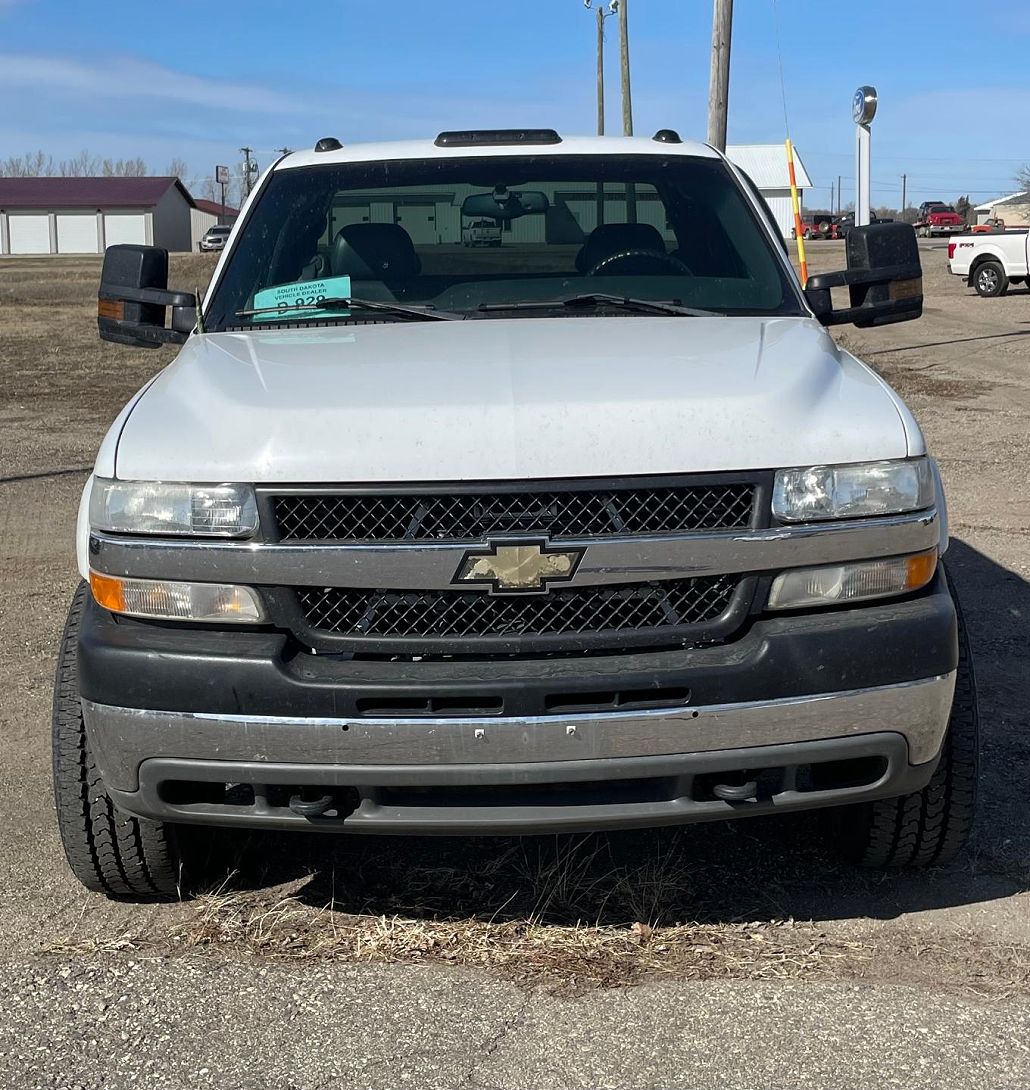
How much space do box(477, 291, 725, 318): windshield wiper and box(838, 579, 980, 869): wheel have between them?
120 cm

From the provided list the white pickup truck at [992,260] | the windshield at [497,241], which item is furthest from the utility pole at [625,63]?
the windshield at [497,241]

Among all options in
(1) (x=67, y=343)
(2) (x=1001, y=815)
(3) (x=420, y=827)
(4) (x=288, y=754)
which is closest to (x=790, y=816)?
(2) (x=1001, y=815)

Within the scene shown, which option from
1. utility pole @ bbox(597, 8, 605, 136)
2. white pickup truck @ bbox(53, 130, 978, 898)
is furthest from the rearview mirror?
utility pole @ bbox(597, 8, 605, 136)

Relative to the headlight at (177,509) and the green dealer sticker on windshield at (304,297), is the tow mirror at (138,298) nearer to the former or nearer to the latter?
the green dealer sticker on windshield at (304,297)

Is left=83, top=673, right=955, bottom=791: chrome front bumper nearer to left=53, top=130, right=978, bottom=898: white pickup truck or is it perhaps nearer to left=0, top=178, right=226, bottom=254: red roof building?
left=53, top=130, right=978, bottom=898: white pickup truck

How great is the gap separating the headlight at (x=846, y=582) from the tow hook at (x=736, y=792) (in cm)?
38

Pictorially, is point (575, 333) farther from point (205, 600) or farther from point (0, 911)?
point (0, 911)

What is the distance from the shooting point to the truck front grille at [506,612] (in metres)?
2.96

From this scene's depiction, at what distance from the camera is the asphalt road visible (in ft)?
9.41

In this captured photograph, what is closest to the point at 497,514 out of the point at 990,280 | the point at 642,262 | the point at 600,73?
the point at 642,262

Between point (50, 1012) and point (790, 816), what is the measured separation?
6.78ft

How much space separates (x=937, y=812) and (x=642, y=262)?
1.91m

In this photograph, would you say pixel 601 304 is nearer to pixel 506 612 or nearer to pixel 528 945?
pixel 506 612

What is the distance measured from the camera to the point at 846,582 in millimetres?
3010
